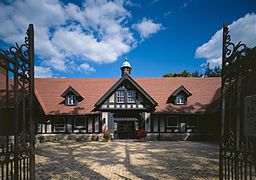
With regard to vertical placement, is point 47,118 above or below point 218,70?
below

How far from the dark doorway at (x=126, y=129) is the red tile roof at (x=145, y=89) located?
3936mm

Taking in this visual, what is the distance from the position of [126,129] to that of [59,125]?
779 cm

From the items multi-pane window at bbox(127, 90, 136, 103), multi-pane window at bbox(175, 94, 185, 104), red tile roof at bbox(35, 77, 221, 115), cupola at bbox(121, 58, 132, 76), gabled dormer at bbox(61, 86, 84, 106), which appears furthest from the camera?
cupola at bbox(121, 58, 132, 76)

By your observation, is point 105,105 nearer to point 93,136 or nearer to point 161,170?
point 93,136

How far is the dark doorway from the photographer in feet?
67.4

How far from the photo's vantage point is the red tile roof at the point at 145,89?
19.2 meters

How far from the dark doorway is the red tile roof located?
3.94 m

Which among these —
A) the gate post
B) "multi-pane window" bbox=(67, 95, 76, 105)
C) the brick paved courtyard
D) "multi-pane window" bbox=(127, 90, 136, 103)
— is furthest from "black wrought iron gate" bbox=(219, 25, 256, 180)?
"multi-pane window" bbox=(67, 95, 76, 105)

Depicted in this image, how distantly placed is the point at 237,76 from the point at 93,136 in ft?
55.1

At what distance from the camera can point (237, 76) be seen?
4.32 m

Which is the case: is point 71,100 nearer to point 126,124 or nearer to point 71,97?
point 71,97

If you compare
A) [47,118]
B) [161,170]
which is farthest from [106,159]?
[47,118]

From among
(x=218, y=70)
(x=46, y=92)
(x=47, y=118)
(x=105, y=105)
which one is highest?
(x=218, y=70)

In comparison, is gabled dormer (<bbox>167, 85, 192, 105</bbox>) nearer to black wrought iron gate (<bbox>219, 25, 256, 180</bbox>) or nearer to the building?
the building
